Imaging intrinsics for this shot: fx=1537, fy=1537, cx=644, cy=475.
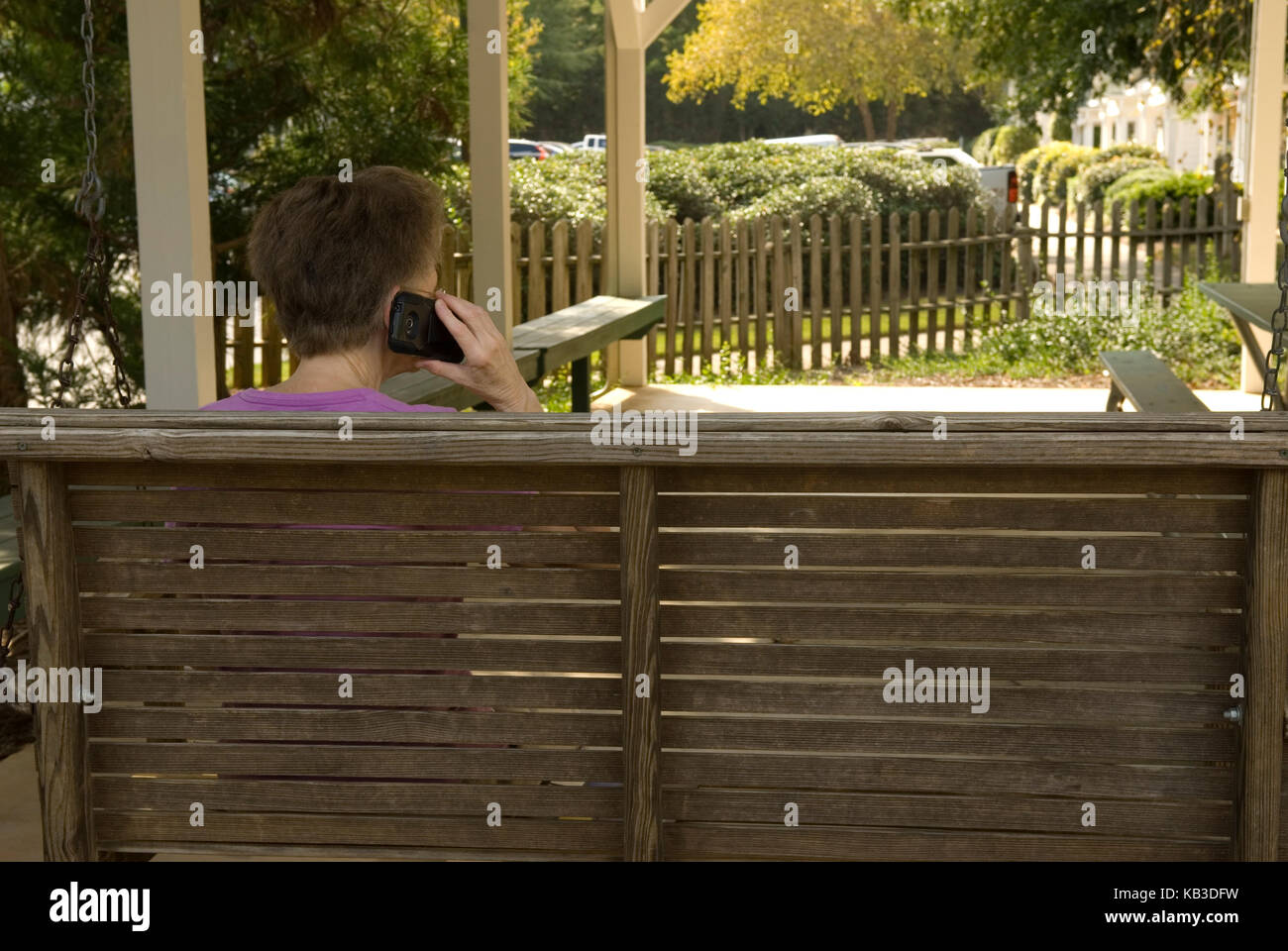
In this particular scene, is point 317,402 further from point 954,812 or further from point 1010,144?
point 1010,144

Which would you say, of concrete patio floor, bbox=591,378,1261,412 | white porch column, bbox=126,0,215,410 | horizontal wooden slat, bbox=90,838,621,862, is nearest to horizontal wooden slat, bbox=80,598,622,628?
horizontal wooden slat, bbox=90,838,621,862

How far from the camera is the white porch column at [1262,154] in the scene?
9.77m

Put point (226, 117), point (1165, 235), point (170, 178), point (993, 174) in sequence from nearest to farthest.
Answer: point (170, 178), point (226, 117), point (1165, 235), point (993, 174)

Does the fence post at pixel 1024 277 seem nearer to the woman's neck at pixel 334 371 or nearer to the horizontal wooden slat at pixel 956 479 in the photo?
the woman's neck at pixel 334 371

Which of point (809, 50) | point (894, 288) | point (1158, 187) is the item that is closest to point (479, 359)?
point (894, 288)

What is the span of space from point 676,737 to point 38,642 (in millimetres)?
966

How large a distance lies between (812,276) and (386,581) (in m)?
11.4

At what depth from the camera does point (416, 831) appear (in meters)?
2.34

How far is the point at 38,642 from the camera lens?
2.30 m

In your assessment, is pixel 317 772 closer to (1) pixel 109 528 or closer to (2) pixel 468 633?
(2) pixel 468 633

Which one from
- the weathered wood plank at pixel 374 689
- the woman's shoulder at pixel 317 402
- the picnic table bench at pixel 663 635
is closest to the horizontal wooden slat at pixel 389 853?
the picnic table bench at pixel 663 635

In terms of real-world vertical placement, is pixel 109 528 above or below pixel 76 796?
above

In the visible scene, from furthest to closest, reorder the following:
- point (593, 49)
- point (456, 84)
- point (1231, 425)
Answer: point (593, 49) → point (456, 84) → point (1231, 425)

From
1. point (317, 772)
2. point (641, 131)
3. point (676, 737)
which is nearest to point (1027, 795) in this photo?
point (676, 737)
